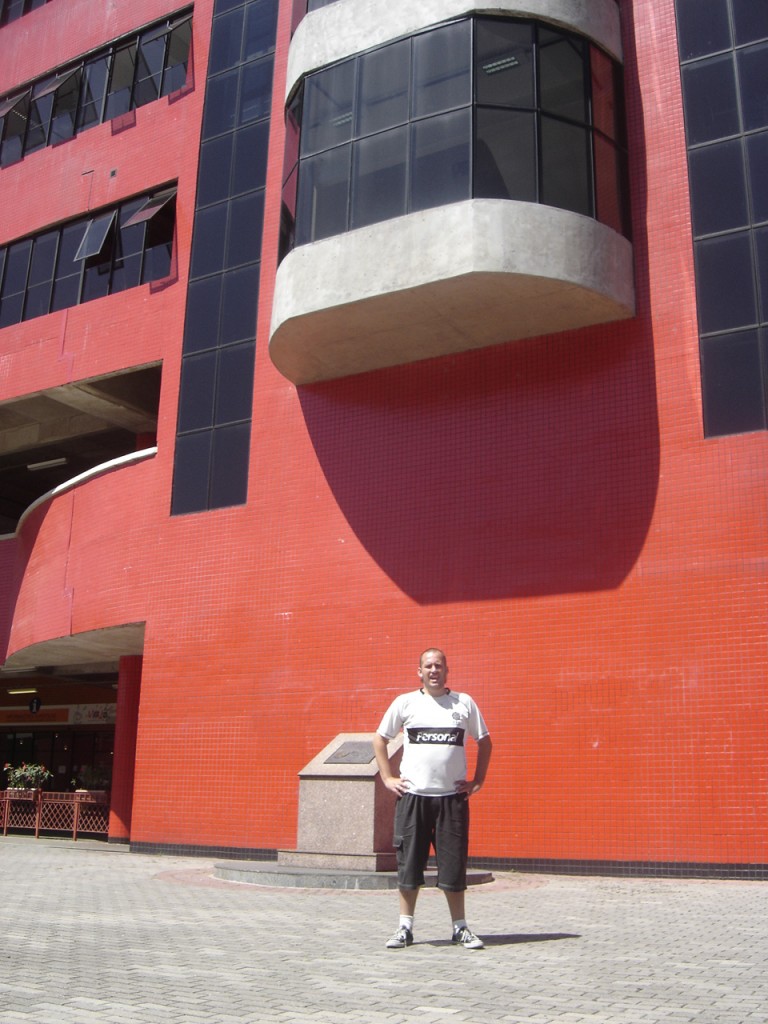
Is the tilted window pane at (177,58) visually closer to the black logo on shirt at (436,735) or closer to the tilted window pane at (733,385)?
the tilted window pane at (733,385)

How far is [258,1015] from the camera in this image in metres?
4.52

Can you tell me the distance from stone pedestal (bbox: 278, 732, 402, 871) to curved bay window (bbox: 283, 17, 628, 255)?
7.58 meters

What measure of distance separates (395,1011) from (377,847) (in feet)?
22.4

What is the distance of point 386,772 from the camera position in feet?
21.3

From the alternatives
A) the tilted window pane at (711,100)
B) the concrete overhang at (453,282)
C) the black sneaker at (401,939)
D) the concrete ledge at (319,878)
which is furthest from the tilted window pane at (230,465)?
the black sneaker at (401,939)

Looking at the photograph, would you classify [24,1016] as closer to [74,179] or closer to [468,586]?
[468,586]

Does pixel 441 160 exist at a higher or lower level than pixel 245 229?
lower

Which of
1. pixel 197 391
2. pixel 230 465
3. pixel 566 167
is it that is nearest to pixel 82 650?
pixel 230 465

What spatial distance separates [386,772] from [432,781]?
30 cm

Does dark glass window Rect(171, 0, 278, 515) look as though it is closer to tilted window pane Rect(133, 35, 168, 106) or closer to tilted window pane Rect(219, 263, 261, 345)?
tilted window pane Rect(219, 263, 261, 345)

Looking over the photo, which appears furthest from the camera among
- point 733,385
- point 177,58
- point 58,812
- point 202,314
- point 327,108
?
point 58,812

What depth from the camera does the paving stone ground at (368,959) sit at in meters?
4.61

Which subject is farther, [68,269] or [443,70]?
[68,269]

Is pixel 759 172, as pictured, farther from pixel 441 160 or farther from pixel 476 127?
pixel 441 160
